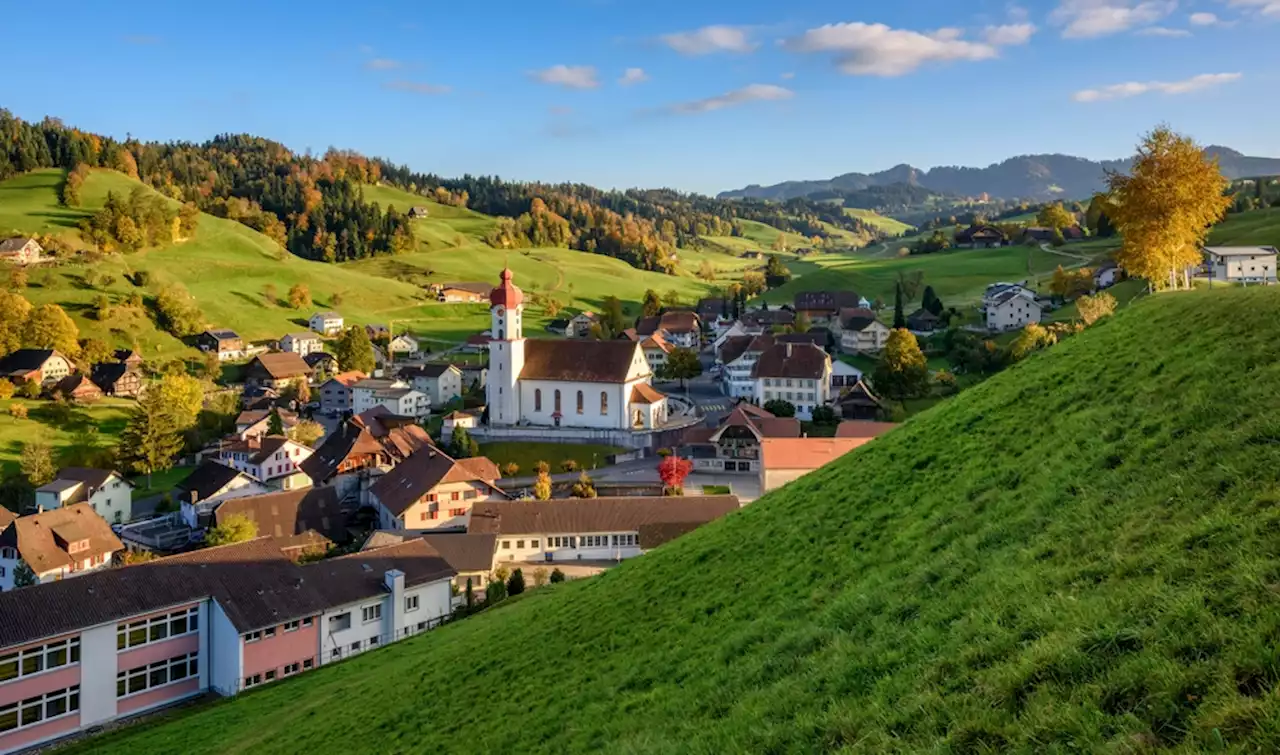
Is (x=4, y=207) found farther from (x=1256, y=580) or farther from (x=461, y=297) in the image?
(x=1256, y=580)

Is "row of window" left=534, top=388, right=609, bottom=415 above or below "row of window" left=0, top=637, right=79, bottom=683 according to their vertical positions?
above

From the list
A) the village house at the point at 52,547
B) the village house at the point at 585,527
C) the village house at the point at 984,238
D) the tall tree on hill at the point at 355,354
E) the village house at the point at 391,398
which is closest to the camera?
the village house at the point at 52,547

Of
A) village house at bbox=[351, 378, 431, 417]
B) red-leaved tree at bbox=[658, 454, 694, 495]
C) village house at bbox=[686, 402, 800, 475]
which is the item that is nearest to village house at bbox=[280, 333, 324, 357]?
village house at bbox=[351, 378, 431, 417]

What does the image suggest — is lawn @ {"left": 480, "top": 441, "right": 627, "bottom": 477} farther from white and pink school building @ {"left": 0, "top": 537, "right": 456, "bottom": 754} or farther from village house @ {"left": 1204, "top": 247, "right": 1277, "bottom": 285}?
village house @ {"left": 1204, "top": 247, "right": 1277, "bottom": 285}

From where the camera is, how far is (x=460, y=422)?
6469 cm

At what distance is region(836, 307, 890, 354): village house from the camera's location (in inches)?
3344

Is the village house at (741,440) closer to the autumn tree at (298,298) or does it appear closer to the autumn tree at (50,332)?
the autumn tree at (50,332)

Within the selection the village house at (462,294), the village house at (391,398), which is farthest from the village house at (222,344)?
the village house at (462,294)

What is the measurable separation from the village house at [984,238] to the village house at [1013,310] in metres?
60.7

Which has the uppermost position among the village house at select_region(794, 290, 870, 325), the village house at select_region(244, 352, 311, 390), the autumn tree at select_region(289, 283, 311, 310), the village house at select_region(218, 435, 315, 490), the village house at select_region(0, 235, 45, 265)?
the village house at select_region(0, 235, 45, 265)

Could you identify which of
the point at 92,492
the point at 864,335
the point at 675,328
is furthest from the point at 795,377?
the point at 92,492

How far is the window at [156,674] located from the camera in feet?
88.0

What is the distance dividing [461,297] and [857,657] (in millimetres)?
137442

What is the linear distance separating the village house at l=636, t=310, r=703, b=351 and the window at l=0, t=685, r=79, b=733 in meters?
81.5
